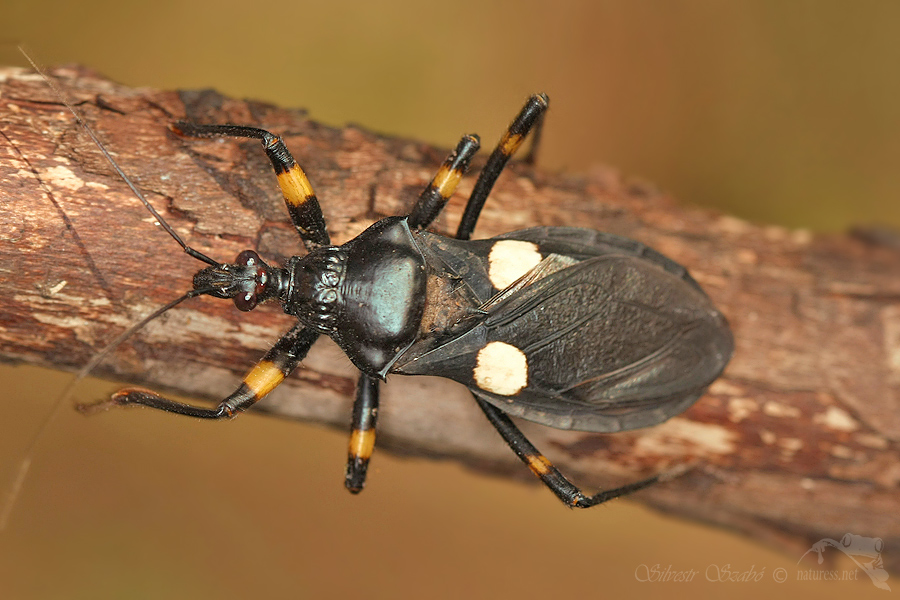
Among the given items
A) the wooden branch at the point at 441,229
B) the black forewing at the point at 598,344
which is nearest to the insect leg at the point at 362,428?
the wooden branch at the point at 441,229

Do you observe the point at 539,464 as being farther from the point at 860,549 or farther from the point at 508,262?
the point at 860,549

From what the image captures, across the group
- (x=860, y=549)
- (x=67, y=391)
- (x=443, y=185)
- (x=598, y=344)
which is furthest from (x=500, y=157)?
(x=860, y=549)

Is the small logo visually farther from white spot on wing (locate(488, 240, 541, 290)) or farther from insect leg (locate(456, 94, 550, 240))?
insect leg (locate(456, 94, 550, 240))

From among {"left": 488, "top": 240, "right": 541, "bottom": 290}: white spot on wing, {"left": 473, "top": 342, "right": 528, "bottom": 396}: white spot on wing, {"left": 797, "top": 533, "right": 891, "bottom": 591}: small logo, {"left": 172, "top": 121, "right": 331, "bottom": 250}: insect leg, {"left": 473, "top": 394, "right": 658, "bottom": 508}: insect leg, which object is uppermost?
{"left": 172, "top": 121, "right": 331, "bottom": 250}: insect leg

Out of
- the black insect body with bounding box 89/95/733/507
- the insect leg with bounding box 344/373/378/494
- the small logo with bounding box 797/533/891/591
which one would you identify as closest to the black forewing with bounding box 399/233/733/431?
the black insect body with bounding box 89/95/733/507

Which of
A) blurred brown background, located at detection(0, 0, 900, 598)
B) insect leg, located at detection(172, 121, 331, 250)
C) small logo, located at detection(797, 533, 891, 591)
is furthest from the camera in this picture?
blurred brown background, located at detection(0, 0, 900, 598)
